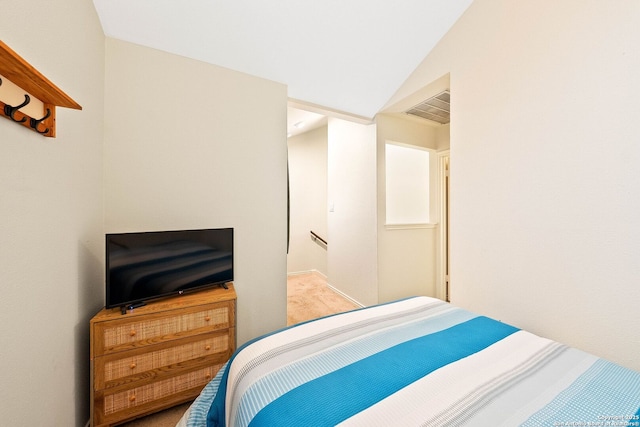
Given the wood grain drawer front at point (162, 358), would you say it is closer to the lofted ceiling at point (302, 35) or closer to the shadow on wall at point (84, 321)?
the shadow on wall at point (84, 321)

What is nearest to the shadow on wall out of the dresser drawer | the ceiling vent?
the dresser drawer

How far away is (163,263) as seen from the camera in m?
1.53

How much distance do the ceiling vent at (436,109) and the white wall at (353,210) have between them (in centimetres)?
57

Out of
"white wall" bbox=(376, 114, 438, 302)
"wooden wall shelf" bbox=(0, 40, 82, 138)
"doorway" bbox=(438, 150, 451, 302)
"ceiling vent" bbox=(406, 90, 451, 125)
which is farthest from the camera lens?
"doorway" bbox=(438, 150, 451, 302)

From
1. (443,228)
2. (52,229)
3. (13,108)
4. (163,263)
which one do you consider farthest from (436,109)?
(52,229)

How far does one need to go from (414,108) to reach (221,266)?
2.57 metres

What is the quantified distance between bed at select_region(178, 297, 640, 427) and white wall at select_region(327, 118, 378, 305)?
175 cm

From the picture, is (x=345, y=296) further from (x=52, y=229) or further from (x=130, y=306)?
(x=52, y=229)

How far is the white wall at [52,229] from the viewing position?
792 mm

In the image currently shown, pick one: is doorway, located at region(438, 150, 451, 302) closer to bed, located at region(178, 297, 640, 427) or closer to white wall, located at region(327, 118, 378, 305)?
white wall, located at region(327, 118, 378, 305)

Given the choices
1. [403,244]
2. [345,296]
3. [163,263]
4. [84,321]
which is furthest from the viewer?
[345,296]

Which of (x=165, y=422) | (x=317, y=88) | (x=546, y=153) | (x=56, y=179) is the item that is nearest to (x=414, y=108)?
(x=317, y=88)

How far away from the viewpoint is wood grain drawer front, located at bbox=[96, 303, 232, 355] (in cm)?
129

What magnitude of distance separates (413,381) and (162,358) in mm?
1423
